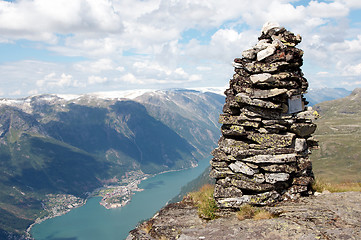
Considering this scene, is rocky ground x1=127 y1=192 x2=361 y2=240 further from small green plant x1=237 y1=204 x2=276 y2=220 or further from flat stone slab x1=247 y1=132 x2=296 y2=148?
flat stone slab x1=247 y1=132 x2=296 y2=148

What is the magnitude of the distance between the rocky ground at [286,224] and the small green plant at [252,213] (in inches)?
13.2

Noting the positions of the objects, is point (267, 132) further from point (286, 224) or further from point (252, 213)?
point (286, 224)

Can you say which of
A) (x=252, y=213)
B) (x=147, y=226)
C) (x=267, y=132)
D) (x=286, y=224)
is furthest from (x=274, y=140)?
(x=147, y=226)

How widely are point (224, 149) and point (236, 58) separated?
21.5 ft

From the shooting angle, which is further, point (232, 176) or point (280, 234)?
point (232, 176)

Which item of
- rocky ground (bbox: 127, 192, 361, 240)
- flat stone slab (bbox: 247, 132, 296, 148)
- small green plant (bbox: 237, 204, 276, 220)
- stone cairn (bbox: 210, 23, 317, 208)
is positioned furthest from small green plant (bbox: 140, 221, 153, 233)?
flat stone slab (bbox: 247, 132, 296, 148)

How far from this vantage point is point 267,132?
15.9m

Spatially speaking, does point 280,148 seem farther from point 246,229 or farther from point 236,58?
point 236,58

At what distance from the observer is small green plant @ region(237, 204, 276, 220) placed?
13711 mm

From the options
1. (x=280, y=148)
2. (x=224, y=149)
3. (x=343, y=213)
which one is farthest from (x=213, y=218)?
(x=343, y=213)

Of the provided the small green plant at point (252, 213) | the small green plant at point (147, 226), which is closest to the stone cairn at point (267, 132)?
the small green plant at point (252, 213)

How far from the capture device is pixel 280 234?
11.9 meters

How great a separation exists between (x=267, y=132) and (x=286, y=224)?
18.2 feet

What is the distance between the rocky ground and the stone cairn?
119 cm
